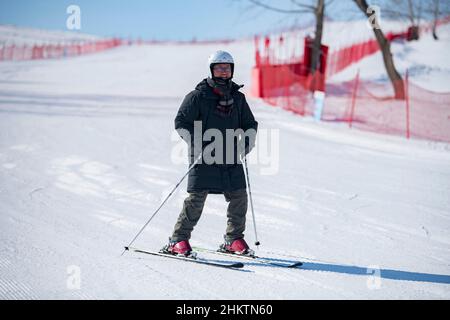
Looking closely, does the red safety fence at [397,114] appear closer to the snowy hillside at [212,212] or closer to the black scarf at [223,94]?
the snowy hillside at [212,212]

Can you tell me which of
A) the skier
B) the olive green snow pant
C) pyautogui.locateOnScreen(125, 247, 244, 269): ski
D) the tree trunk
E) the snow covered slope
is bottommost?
pyautogui.locateOnScreen(125, 247, 244, 269): ski

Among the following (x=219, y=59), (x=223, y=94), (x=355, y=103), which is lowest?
(x=355, y=103)

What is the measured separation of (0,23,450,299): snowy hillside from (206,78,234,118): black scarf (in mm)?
1386

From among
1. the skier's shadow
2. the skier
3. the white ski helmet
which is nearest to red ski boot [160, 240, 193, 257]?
the skier

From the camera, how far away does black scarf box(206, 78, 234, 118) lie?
4.18 metres

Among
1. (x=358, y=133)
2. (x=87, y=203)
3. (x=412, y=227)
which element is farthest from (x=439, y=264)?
(x=358, y=133)

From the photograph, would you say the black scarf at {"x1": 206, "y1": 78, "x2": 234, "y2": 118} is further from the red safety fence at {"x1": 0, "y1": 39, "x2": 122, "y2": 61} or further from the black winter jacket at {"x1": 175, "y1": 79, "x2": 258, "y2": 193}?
the red safety fence at {"x1": 0, "y1": 39, "x2": 122, "y2": 61}

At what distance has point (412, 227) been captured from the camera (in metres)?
5.46

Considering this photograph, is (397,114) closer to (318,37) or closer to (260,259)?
(318,37)

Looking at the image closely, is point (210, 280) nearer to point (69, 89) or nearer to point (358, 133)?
point (358, 133)

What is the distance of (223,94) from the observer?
13.8 feet

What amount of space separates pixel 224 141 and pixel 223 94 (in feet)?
1.38

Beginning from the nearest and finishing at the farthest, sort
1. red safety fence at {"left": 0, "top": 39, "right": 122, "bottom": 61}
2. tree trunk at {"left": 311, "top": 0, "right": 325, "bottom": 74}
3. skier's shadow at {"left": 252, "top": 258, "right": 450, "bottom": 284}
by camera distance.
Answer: skier's shadow at {"left": 252, "top": 258, "right": 450, "bottom": 284} → tree trunk at {"left": 311, "top": 0, "right": 325, "bottom": 74} → red safety fence at {"left": 0, "top": 39, "right": 122, "bottom": 61}

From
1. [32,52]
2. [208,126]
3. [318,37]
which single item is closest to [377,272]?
[208,126]
